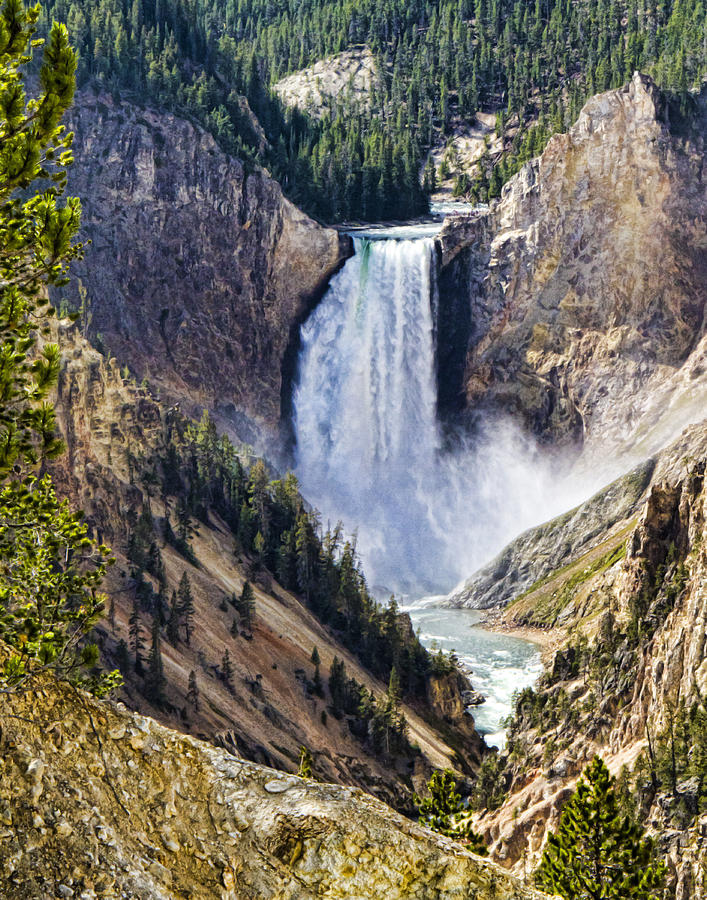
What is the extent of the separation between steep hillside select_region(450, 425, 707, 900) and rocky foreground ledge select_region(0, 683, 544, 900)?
95.2 ft

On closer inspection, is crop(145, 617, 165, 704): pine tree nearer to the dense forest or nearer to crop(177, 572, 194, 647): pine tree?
crop(177, 572, 194, 647): pine tree

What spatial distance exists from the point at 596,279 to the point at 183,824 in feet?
380

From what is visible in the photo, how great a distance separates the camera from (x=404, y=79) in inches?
7407

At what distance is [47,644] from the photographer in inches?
586

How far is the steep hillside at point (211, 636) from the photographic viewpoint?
5641 cm

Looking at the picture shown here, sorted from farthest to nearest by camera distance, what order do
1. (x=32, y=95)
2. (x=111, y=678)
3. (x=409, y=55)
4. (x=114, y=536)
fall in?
(x=409, y=55) < (x=32, y=95) < (x=114, y=536) < (x=111, y=678)

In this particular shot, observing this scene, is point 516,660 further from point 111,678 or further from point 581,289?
point 111,678

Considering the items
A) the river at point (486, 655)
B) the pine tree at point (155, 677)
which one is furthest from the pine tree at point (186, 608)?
the river at point (486, 655)

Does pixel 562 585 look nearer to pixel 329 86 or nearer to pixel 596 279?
pixel 596 279

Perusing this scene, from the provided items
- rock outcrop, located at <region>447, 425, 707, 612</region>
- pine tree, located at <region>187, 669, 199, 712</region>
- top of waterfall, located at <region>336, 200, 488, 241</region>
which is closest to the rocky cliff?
top of waterfall, located at <region>336, 200, 488, 241</region>

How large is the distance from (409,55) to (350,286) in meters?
86.7

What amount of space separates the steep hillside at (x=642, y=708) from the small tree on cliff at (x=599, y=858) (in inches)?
274

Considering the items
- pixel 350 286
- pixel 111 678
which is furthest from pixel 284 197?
pixel 111 678

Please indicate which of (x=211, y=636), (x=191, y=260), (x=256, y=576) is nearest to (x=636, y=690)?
(x=211, y=636)
